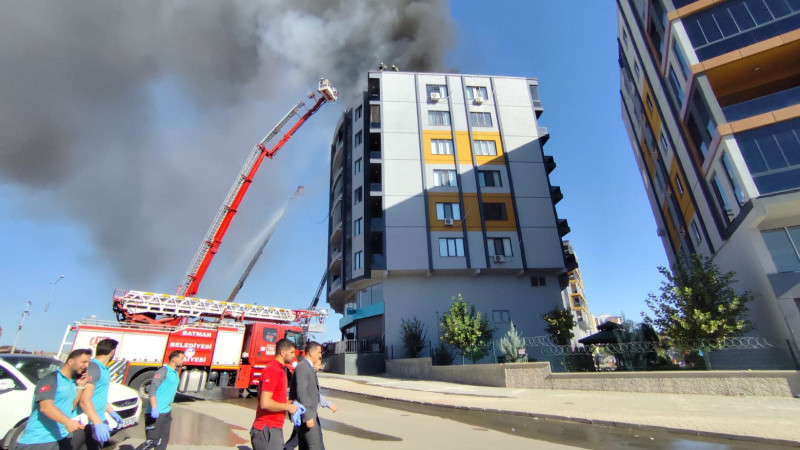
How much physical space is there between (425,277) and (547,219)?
1143cm

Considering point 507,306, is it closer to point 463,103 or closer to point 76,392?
point 463,103

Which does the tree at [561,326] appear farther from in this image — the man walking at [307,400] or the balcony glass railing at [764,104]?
the man walking at [307,400]

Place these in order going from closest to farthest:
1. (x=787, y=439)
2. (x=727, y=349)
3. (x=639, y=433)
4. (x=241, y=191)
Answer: (x=787, y=439) < (x=639, y=433) < (x=727, y=349) < (x=241, y=191)

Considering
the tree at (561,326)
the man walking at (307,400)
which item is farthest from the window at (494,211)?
the man walking at (307,400)

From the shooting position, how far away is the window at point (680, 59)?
57.4ft

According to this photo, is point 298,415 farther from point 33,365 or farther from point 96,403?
point 33,365

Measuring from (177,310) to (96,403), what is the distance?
1653cm

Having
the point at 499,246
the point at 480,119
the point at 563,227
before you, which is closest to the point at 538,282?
the point at 499,246

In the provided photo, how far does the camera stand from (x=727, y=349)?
1283 centimetres

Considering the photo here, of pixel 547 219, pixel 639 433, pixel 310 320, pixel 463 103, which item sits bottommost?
pixel 639 433

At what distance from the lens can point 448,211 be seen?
1222 inches

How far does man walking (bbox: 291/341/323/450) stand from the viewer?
4082 millimetres

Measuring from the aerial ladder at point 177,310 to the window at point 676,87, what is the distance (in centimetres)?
2415

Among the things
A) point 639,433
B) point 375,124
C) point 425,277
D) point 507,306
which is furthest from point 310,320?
point 639,433
